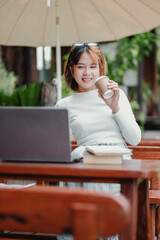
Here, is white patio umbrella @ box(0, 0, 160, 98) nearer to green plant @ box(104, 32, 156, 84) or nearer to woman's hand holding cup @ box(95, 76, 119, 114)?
woman's hand holding cup @ box(95, 76, 119, 114)

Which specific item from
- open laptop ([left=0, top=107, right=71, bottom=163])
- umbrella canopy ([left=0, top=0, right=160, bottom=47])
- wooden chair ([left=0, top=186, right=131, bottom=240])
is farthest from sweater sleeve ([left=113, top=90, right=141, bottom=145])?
wooden chair ([left=0, top=186, right=131, bottom=240])

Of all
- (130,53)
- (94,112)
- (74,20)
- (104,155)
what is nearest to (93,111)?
(94,112)

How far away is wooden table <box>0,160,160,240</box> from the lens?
154 cm

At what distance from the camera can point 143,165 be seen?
1.73 metres

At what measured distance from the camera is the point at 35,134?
1742 mm

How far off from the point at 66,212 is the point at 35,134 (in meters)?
0.82

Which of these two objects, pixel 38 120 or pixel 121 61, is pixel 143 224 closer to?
pixel 38 120

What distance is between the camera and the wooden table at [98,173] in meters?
1.54

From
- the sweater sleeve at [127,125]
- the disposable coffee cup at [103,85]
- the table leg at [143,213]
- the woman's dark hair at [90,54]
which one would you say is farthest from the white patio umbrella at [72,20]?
the table leg at [143,213]

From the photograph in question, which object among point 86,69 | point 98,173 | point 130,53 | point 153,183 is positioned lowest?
point 153,183

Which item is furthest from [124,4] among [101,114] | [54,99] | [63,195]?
[63,195]

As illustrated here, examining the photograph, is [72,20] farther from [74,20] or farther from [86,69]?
[86,69]

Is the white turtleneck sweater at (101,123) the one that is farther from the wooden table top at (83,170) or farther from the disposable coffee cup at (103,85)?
the wooden table top at (83,170)

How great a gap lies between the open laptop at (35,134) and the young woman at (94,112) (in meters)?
0.22
